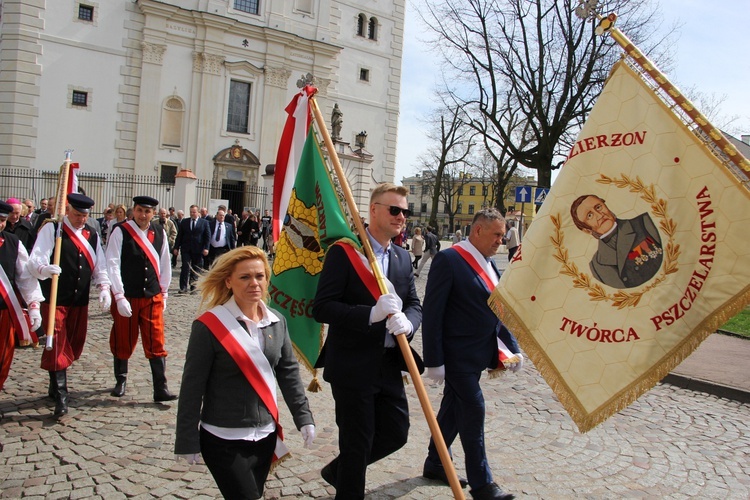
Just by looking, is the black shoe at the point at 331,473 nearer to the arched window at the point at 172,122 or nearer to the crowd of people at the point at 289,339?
the crowd of people at the point at 289,339

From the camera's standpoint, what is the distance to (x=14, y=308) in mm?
5363

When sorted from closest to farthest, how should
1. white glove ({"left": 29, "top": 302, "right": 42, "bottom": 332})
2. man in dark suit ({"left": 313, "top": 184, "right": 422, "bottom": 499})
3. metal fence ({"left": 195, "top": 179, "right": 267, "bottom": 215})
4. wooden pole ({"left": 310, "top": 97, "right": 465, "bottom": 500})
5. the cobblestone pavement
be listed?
wooden pole ({"left": 310, "top": 97, "right": 465, "bottom": 500}) → man in dark suit ({"left": 313, "top": 184, "right": 422, "bottom": 499}) → the cobblestone pavement → white glove ({"left": 29, "top": 302, "right": 42, "bottom": 332}) → metal fence ({"left": 195, "top": 179, "right": 267, "bottom": 215})

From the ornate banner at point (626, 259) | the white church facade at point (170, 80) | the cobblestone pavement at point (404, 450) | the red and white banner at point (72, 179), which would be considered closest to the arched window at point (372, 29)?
the white church facade at point (170, 80)

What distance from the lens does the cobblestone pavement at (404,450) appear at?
4.27m

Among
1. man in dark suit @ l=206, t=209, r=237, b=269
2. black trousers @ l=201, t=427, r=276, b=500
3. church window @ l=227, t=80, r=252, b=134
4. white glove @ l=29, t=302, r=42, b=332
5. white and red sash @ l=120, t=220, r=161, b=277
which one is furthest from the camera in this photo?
church window @ l=227, t=80, r=252, b=134

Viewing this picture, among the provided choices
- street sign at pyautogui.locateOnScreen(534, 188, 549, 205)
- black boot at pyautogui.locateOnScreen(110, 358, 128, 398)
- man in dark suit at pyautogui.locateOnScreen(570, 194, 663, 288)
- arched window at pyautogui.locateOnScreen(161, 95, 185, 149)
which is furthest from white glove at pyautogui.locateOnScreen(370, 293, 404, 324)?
arched window at pyautogui.locateOnScreen(161, 95, 185, 149)

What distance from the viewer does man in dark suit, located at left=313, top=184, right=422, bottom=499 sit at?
3523 millimetres

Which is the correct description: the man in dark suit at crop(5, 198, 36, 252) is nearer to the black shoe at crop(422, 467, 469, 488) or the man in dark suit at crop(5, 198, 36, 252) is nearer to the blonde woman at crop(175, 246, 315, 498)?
the blonde woman at crop(175, 246, 315, 498)

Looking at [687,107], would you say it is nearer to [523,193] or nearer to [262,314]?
[262,314]

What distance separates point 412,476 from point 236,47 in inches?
1199

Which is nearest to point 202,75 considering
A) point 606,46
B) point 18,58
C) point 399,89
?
point 18,58

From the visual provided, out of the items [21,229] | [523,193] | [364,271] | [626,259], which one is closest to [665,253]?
[626,259]

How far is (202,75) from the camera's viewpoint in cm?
3059

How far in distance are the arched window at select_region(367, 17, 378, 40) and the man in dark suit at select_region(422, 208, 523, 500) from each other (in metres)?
34.7
